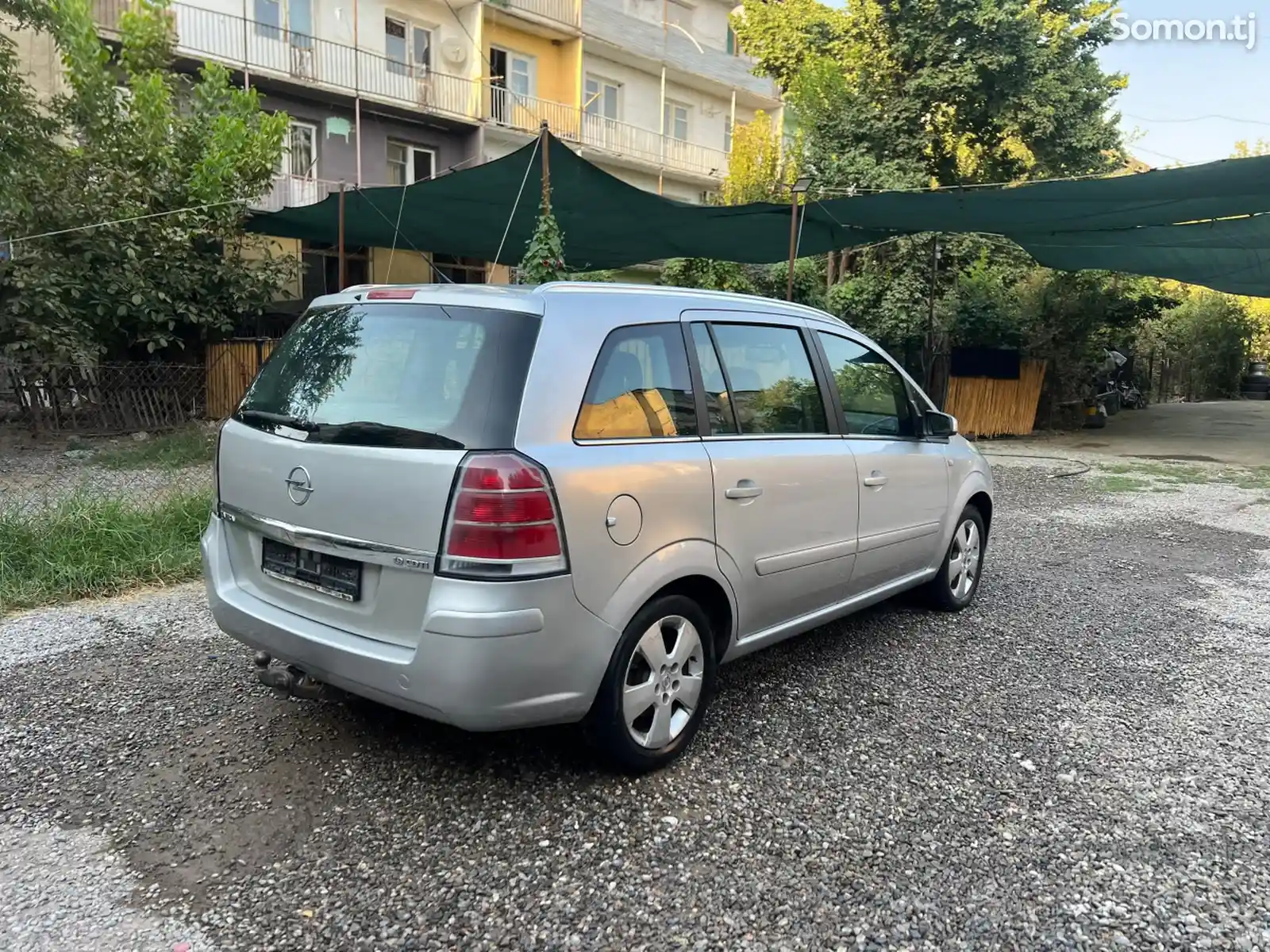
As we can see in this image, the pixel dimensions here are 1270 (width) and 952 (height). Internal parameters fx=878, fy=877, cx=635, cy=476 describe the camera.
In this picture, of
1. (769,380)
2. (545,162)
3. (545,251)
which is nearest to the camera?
(769,380)

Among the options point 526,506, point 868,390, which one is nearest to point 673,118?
point 868,390

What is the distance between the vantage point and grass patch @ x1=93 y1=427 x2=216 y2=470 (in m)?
9.27

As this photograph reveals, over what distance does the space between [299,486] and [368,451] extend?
1.06 ft

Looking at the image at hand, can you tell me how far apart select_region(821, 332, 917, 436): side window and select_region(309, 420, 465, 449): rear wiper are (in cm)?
211

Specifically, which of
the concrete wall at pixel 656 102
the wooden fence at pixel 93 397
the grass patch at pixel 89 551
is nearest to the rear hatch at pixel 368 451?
the grass patch at pixel 89 551

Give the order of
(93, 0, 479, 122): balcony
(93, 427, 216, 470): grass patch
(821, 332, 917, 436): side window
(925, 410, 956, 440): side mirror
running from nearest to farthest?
1. (821, 332, 917, 436): side window
2. (925, 410, 956, 440): side mirror
3. (93, 427, 216, 470): grass patch
4. (93, 0, 479, 122): balcony

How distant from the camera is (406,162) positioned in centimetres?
2059

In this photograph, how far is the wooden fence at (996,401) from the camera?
48.1ft

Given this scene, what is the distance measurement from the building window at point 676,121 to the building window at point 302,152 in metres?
10.8

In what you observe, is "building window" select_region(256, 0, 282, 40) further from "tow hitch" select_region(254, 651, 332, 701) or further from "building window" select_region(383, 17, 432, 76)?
"tow hitch" select_region(254, 651, 332, 701)

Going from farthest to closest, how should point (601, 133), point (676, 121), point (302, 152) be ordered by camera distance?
point (676, 121), point (601, 133), point (302, 152)

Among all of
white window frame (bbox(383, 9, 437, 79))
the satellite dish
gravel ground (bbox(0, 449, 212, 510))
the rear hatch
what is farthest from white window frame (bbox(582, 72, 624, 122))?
the rear hatch

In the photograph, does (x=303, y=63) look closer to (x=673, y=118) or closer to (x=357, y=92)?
(x=357, y=92)

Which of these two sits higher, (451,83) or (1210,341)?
→ (451,83)
